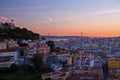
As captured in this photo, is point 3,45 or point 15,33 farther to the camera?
point 15,33

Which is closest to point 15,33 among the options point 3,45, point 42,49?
point 3,45

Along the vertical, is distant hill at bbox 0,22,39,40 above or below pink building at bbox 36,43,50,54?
above

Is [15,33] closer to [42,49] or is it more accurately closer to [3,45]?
[3,45]

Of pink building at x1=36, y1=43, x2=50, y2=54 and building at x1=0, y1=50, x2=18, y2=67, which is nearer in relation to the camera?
building at x1=0, y1=50, x2=18, y2=67

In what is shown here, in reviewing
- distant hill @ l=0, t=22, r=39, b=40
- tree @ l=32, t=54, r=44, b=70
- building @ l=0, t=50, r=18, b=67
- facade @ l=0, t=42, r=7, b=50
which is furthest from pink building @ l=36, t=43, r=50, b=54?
tree @ l=32, t=54, r=44, b=70

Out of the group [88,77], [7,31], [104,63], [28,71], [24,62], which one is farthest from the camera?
[7,31]

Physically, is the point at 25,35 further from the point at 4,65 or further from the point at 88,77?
the point at 88,77

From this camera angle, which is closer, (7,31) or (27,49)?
(27,49)

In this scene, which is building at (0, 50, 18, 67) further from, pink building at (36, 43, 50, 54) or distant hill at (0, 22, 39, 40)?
distant hill at (0, 22, 39, 40)

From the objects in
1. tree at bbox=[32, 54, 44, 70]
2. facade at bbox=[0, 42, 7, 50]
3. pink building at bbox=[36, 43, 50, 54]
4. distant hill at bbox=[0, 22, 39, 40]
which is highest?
distant hill at bbox=[0, 22, 39, 40]

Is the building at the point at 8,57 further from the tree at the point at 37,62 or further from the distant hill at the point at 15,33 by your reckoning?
the distant hill at the point at 15,33

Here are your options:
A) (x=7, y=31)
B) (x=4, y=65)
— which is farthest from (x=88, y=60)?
(x=7, y=31)
